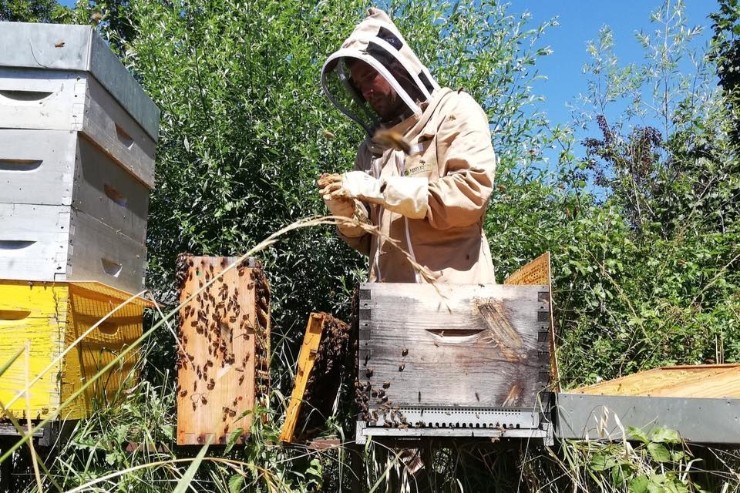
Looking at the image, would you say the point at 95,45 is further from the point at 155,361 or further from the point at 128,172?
the point at 155,361

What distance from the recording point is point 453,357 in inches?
80.8

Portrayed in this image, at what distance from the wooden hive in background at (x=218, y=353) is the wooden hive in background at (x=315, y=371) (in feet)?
0.48

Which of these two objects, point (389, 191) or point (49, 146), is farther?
point (49, 146)

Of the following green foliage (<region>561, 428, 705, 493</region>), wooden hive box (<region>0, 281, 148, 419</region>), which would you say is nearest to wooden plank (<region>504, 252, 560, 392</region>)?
green foliage (<region>561, 428, 705, 493</region>)

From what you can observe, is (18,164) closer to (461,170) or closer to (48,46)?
(48,46)

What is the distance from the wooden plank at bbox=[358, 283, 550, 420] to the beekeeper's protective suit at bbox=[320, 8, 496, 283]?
0.46 m

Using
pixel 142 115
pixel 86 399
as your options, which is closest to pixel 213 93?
pixel 142 115

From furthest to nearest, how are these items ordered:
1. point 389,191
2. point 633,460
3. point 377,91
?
point 377,91 < point 389,191 < point 633,460

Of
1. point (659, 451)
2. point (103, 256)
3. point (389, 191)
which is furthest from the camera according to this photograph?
point (103, 256)

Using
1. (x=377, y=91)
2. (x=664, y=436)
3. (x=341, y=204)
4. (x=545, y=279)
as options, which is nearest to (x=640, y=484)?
(x=664, y=436)

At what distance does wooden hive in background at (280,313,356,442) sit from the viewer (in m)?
2.60

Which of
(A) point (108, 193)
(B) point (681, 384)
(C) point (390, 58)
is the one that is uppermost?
(C) point (390, 58)

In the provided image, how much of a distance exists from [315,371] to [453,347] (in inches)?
32.3

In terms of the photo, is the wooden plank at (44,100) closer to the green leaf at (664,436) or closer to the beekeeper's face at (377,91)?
the beekeeper's face at (377,91)
